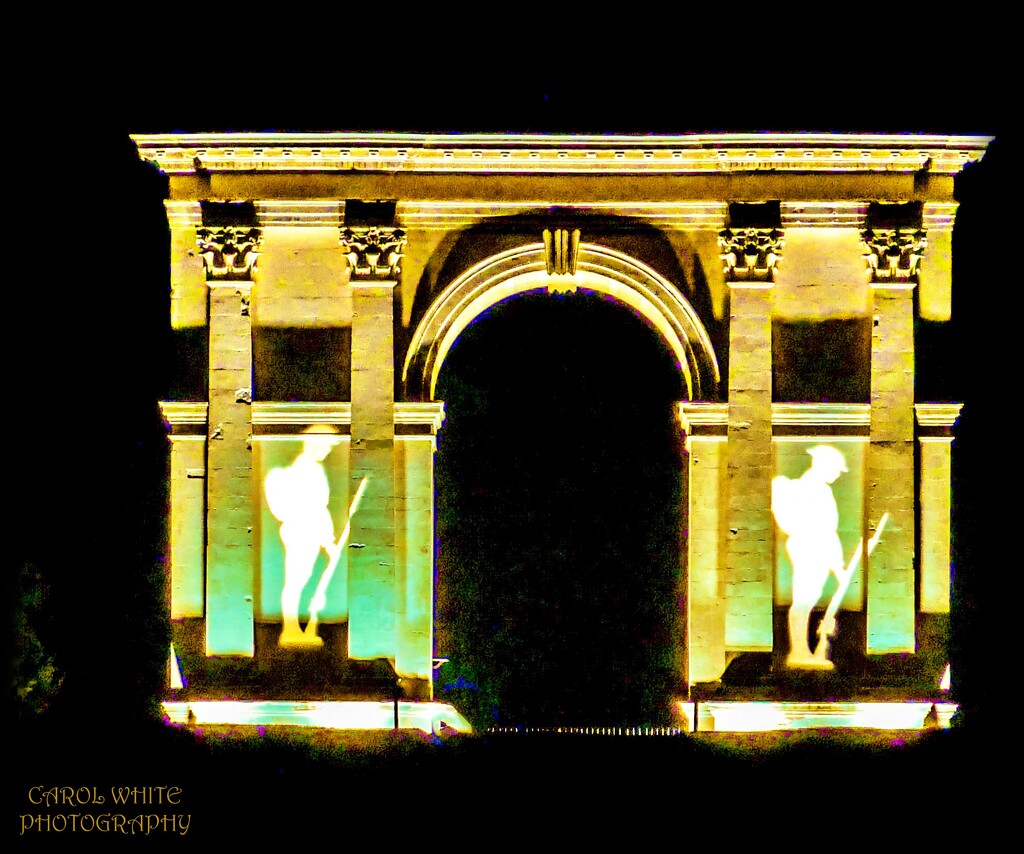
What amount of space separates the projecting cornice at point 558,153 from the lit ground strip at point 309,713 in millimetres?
6141

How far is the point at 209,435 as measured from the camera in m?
13.0

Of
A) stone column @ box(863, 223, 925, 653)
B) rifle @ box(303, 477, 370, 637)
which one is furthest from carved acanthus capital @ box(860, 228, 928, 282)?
rifle @ box(303, 477, 370, 637)

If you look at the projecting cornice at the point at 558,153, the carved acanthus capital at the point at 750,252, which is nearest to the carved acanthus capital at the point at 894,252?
the projecting cornice at the point at 558,153

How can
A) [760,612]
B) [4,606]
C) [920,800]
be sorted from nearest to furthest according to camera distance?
[920,800], [760,612], [4,606]

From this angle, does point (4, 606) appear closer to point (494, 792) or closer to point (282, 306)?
point (282, 306)

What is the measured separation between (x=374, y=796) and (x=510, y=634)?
10.5 ft

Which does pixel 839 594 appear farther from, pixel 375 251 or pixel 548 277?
pixel 375 251

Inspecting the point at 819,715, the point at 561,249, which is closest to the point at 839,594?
the point at 819,715

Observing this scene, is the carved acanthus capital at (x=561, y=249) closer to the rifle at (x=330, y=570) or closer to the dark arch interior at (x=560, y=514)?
the dark arch interior at (x=560, y=514)

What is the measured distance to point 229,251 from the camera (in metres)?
13.0

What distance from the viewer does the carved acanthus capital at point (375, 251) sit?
13.0m

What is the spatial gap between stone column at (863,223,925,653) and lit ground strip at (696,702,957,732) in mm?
659

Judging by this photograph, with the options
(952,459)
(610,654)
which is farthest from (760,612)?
(952,459)

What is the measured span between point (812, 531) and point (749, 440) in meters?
1.28
